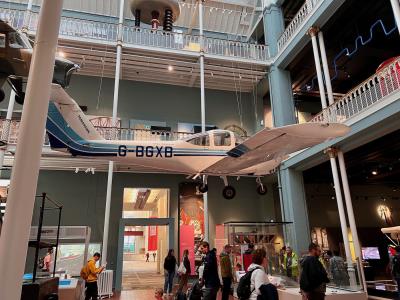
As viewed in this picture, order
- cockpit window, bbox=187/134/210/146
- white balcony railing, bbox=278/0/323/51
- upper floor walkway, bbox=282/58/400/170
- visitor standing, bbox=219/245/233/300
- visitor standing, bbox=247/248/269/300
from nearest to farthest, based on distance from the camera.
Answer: visitor standing, bbox=247/248/269/300 < visitor standing, bbox=219/245/233/300 < upper floor walkway, bbox=282/58/400/170 < cockpit window, bbox=187/134/210/146 < white balcony railing, bbox=278/0/323/51

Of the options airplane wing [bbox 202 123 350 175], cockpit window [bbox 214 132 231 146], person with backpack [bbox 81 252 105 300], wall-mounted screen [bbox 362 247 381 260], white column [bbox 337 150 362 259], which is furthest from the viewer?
wall-mounted screen [bbox 362 247 381 260]

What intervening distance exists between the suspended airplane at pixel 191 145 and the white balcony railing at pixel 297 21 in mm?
6259

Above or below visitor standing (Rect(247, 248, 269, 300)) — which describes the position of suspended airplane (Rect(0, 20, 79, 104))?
above

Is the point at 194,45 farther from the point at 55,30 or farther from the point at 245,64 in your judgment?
the point at 55,30

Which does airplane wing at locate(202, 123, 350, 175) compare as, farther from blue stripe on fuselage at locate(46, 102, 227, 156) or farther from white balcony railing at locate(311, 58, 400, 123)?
white balcony railing at locate(311, 58, 400, 123)

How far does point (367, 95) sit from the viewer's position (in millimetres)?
9625

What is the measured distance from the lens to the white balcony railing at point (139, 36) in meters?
13.0

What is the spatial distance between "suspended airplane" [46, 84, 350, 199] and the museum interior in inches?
1.3

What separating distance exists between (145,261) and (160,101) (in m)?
12.5

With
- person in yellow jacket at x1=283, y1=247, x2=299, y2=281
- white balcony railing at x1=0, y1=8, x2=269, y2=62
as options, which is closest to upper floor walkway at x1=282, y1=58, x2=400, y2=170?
person in yellow jacket at x1=283, y1=247, x2=299, y2=281

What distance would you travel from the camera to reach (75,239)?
36.2 ft

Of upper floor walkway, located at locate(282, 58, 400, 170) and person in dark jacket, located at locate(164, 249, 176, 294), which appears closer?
upper floor walkway, located at locate(282, 58, 400, 170)

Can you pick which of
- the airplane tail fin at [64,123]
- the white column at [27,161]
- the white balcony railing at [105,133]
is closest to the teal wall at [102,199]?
the white balcony railing at [105,133]

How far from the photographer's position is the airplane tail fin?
6602 millimetres
